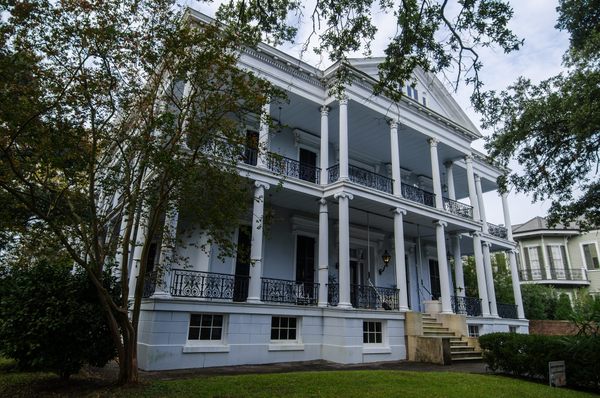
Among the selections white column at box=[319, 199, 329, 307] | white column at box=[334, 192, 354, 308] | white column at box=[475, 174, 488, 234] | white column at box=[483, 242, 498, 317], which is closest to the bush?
white column at box=[319, 199, 329, 307]

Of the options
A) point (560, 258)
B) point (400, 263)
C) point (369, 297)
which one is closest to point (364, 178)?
point (400, 263)

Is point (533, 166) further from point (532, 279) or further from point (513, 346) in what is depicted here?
point (532, 279)

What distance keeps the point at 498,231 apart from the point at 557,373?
1283 centimetres

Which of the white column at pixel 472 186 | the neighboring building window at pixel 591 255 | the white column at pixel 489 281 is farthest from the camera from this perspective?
the neighboring building window at pixel 591 255

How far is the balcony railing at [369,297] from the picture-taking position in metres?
12.6

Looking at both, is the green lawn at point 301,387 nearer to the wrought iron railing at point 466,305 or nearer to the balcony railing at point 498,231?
the wrought iron railing at point 466,305

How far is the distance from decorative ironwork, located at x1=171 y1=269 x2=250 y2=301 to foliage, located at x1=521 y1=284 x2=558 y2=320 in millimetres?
19766

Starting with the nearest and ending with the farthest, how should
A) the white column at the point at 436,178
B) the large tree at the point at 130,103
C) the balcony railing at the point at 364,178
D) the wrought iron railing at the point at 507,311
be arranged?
1. the large tree at the point at 130,103
2. the balcony railing at the point at 364,178
3. the white column at the point at 436,178
4. the wrought iron railing at the point at 507,311

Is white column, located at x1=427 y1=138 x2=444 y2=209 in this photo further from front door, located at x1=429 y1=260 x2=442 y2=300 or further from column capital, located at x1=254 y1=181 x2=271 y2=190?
column capital, located at x1=254 y1=181 x2=271 y2=190

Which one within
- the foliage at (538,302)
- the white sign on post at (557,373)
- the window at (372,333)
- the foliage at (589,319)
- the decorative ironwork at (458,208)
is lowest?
the white sign on post at (557,373)

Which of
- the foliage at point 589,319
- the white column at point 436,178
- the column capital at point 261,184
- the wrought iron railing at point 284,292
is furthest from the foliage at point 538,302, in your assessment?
the column capital at point 261,184

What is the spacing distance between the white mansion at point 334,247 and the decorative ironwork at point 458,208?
13 cm

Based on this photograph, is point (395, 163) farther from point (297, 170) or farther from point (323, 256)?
point (323, 256)

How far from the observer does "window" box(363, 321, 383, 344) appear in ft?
39.0
